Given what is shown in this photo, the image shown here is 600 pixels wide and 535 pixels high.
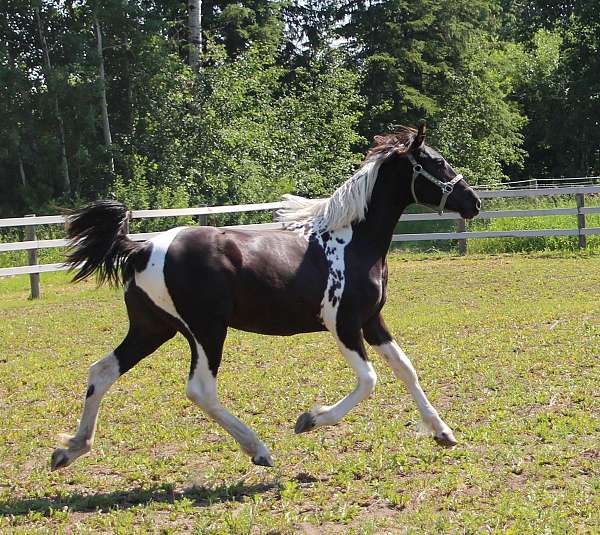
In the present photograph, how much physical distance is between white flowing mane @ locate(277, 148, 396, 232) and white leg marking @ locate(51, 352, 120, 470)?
1600 mm

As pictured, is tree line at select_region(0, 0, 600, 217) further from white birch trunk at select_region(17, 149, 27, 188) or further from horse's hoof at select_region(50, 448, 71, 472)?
horse's hoof at select_region(50, 448, 71, 472)

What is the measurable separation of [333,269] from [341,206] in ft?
1.73

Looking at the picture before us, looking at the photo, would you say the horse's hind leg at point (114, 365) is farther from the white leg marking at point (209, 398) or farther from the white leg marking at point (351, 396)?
the white leg marking at point (351, 396)

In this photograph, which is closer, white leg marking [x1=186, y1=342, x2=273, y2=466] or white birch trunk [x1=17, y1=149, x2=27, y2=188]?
white leg marking [x1=186, y1=342, x2=273, y2=466]

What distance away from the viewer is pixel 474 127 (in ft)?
113

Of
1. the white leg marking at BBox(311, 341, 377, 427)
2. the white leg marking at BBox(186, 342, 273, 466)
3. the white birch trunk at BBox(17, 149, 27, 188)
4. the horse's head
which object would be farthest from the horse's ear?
the white birch trunk at BBox(17, 149, 27, 188)

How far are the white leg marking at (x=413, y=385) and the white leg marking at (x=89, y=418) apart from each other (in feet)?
5.90

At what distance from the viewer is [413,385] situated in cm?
545

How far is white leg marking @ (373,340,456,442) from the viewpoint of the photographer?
5.29 m

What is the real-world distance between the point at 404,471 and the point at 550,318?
5.48m

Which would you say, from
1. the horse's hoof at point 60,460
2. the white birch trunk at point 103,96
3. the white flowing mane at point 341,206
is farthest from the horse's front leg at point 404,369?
the white birch trunk at point 103,96

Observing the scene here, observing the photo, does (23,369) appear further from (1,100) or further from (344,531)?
(1,100)

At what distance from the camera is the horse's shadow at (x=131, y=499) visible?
4.52 metres

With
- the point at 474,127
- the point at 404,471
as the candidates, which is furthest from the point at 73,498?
the point at 474,127
